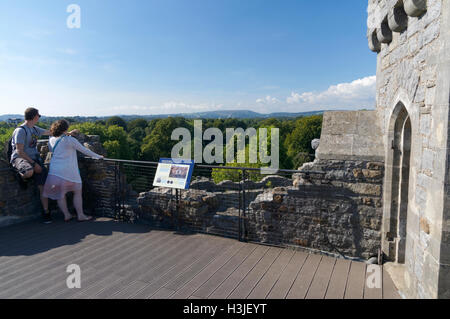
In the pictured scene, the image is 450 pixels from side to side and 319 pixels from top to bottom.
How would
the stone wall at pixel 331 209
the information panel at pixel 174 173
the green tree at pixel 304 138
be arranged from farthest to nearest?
the green tree at pixel 304 138, the information panel at pixel 174 173, the stone wall at pixel 331 209

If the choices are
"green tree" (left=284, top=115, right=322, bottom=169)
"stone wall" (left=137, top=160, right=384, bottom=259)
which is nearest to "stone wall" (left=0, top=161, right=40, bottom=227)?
"stone wall" (left=137, top=160, right=384, bottom=259)

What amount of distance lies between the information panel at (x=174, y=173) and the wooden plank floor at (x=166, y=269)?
86cm

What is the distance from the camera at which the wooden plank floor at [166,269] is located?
319 cm

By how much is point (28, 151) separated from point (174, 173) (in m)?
2.60

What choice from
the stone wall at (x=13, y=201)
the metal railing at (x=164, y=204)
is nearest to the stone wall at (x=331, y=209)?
the metal railing at (x=164, y=204)

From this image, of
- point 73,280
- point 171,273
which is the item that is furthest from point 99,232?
point 171,273

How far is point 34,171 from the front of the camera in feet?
16.7

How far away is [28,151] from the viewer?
16.7 feet

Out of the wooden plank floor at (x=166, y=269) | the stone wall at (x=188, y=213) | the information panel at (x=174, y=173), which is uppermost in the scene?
the information panel at (x=174, y=173)

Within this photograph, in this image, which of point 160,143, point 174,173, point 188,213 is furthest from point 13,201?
point 160,143

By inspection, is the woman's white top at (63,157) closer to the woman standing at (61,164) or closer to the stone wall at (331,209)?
the woman standing at (61,164)

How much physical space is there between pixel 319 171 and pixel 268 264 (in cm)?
144

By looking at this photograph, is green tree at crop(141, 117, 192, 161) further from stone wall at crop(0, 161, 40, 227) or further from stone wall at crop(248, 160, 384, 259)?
stone wall at crop(248, 160, 384, 259)

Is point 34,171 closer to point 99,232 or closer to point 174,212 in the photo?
point 99,232
